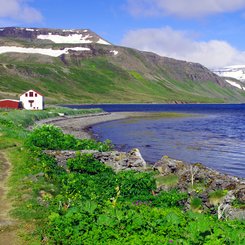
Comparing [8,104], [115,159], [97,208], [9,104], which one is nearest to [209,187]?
[115,159]

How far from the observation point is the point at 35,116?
93750mm

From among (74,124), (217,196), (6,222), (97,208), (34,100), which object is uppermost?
(34,100)

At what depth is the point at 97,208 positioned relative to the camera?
14.7m

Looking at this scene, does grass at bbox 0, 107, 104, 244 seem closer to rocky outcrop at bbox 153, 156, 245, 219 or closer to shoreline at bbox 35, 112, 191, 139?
rocky outcrop at bbox 153, 156, 245, 219

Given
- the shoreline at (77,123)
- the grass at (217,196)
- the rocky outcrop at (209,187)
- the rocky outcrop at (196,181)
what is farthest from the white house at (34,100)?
the grass at (217,196)

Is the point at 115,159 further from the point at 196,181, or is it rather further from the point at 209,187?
the point at 209,187

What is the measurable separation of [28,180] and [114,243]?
36.7 ft

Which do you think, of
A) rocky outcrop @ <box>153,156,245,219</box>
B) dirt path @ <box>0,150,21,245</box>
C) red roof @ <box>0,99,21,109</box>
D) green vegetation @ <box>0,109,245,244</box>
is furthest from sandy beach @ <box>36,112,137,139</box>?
dirt path @ <box>0,150,21,245</box>

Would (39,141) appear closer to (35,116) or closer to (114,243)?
(114,243)

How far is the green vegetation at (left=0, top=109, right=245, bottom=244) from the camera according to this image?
489 inches

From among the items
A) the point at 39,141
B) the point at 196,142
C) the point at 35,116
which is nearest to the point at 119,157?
the point at 39,141

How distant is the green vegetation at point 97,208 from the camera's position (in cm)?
1243

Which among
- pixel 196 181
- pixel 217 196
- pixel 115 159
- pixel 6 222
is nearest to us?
pixel 6 222

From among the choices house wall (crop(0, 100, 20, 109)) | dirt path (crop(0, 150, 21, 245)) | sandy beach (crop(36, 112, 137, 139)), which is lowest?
sandy beach (crop(36, 112, 137, 139))
